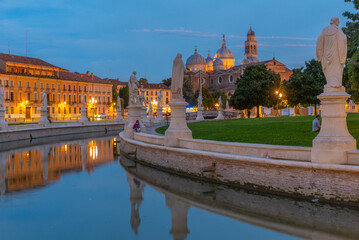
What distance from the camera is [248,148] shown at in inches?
520

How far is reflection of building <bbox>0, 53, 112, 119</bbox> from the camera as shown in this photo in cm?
7602

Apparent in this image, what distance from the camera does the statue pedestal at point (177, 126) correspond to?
16.9 metres

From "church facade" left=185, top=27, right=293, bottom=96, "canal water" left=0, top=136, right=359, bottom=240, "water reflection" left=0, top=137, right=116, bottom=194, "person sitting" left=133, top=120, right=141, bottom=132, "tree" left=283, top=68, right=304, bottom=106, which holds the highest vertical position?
"church facade" left=185, top=27, right=293, bottom=96

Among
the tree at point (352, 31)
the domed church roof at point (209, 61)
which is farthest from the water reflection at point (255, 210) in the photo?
the domed church roof at point (209, 61)

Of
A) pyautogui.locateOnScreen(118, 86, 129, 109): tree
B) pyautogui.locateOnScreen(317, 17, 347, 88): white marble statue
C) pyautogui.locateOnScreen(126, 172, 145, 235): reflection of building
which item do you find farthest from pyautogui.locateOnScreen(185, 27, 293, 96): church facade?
pyautogui.locateOnScreen(317, 17, 347, 88): white marble statue

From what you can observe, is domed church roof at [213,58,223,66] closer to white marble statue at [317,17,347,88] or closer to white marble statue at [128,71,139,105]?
white marble statue at [128,71,139,105]

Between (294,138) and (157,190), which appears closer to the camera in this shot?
(157,190)

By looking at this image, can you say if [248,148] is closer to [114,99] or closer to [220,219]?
[220,219]

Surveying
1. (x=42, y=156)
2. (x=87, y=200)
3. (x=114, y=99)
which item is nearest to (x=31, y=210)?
(x=87, y=200)

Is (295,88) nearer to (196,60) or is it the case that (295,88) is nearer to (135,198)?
(135,198)

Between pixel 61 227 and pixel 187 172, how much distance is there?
271 inches

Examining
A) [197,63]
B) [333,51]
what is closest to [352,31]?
[333,51]

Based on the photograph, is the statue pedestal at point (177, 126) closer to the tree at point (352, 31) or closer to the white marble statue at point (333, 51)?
the white marble statue at point (333, 51)

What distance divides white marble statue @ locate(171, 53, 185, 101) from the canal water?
11.0 ft
